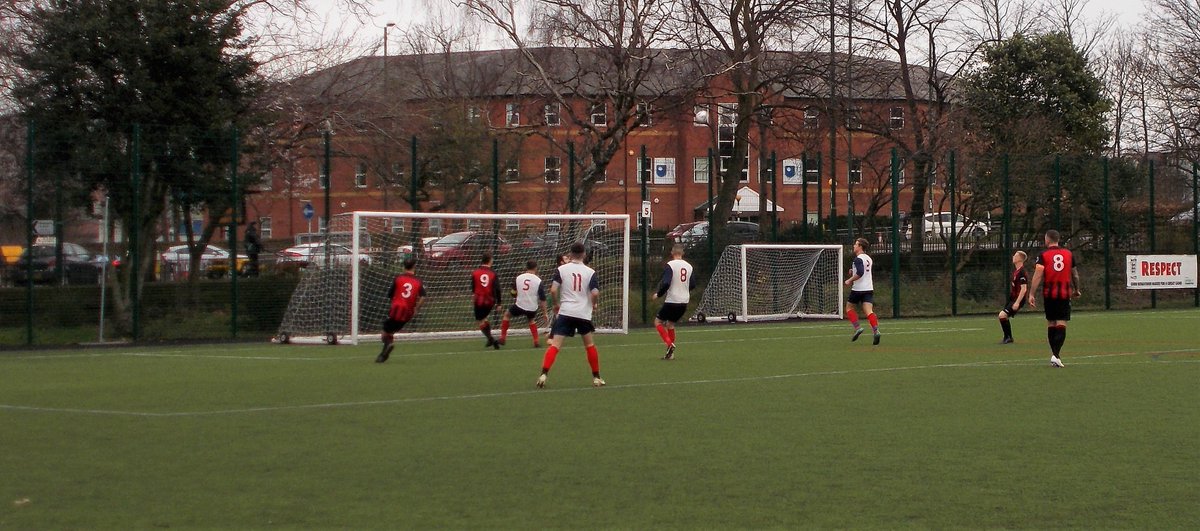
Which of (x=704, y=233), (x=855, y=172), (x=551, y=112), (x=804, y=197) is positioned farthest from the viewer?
(x=551, y=112)

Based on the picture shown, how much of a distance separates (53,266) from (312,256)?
4.42 m

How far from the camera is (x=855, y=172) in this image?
3709 cm

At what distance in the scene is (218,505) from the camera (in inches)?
301

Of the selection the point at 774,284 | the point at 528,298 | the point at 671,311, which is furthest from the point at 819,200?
the point at 671,311

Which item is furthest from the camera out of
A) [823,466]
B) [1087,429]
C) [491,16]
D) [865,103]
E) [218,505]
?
[865,103]

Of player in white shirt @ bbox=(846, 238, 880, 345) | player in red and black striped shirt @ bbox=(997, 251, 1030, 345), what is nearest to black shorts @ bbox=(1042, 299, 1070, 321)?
player in red and black striped shirt @ bbox=(997, 251, 1030, 345)

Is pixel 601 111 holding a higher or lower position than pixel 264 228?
higher

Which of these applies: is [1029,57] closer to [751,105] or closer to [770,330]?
[751,105]

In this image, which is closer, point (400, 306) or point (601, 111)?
point (400, 306)

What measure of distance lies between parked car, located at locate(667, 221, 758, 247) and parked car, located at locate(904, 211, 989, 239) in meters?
4.53

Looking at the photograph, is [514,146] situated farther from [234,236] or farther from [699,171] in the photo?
[699,171]

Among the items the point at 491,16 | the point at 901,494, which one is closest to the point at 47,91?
the point at 491,16

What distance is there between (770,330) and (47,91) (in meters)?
14.6

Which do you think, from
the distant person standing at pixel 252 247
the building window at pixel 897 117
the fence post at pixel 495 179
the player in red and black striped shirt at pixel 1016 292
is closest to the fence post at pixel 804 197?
the fence post at pixel 495 179
